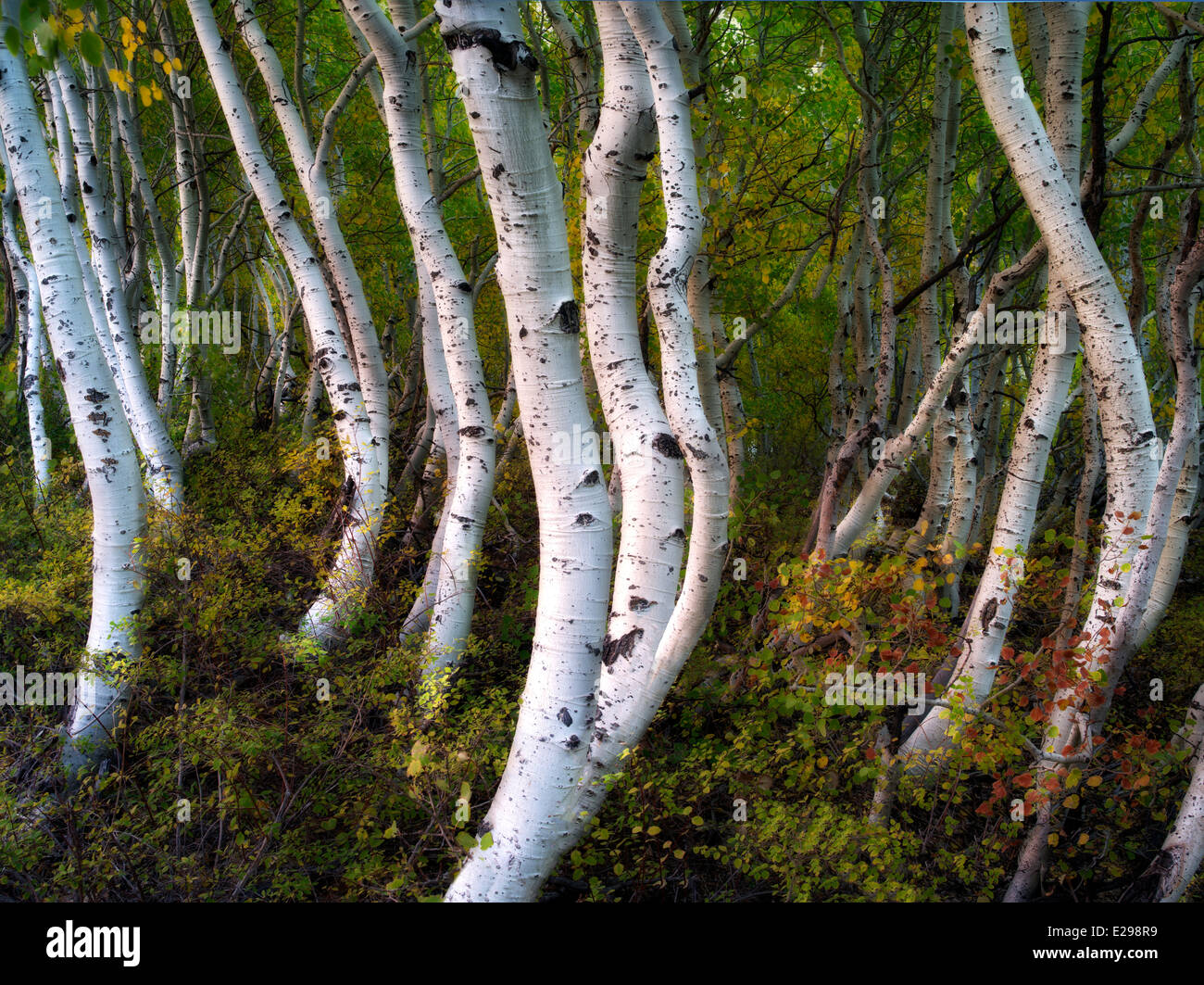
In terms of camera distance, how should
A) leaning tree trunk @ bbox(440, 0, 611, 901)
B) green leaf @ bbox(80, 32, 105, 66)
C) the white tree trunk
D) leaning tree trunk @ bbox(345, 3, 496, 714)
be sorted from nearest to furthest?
green leaf @ bbox(80, 32, 105, 66), leaning tree trunk @ bbox(440, 0, 611, 901), leaning tree trunk @ bbox(345, 3, 496, 714), the white tree trunk

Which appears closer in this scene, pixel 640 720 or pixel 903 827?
pixel 640 720

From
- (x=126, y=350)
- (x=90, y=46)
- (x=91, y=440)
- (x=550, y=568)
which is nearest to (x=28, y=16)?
(x=90, y=46)

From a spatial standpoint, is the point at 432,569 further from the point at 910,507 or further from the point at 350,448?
the point at 910,507

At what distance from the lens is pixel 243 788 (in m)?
3.95

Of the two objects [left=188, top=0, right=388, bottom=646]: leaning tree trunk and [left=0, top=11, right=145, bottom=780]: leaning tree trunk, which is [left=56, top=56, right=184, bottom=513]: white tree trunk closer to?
[left=188, top=0, right=388, bottom=646]: leaning tree trunk

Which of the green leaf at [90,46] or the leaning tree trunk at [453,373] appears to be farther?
the leaning tree trunk at [453,373]

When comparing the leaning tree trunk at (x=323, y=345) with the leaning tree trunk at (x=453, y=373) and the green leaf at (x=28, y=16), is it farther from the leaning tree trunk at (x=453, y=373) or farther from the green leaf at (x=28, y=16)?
the green leaf at (x=28, y=16)

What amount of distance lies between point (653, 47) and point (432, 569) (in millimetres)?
3966

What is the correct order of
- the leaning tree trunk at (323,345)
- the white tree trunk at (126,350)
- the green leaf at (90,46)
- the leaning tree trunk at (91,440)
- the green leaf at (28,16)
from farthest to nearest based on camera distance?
the white tree trunk at (126,350)
the leaning tree trunk at (323,345)
the leaning tree trunk at (91,440)
the green leaf at (90,46)
the green leaf at (28,16)

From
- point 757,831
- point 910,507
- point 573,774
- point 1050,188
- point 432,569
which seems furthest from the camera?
point 910,507

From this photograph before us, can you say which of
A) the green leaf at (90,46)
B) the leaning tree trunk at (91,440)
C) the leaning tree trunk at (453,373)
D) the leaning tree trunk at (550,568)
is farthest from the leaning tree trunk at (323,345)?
the green leaf at (90,46)

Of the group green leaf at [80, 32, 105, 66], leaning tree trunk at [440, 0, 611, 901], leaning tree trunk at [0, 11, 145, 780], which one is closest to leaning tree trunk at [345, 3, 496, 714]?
leaning tree trunk at [0, 11, 145, 780]

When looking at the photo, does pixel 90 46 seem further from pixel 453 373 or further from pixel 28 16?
pixel 453 373
